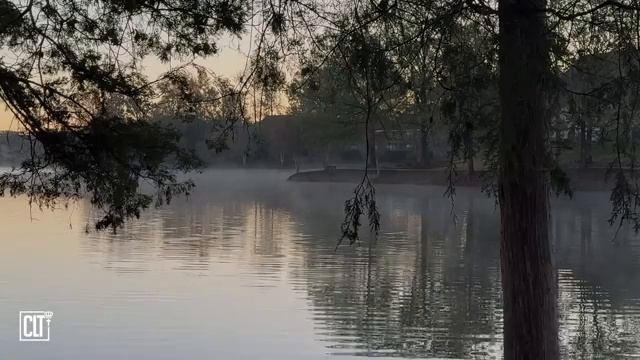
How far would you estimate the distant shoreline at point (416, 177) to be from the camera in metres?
36.4

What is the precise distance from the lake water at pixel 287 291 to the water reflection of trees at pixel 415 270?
0.03 meters

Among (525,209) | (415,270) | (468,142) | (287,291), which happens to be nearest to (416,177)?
(415,270)

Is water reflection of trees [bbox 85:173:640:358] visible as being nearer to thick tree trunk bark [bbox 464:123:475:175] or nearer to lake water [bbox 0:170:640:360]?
lake water [bbox 0:170:640:360]

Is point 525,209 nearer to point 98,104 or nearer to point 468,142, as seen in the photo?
point 468,142

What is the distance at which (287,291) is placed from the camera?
11.0m

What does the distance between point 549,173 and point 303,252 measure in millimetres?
10303

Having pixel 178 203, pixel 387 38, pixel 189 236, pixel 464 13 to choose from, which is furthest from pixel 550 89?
pixel 178 203

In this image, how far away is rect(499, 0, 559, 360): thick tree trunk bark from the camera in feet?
16.2

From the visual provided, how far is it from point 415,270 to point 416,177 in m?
30.6

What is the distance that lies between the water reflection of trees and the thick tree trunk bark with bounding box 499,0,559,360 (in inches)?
106

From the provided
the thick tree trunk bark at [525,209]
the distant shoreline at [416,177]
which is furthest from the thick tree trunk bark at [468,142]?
the distant shoreline at [416,177]

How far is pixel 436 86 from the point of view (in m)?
5.98

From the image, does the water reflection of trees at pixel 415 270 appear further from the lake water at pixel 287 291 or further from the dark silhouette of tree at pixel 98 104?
the dark silhouette of tree at pixel 98 104

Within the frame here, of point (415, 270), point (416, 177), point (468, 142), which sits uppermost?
point (468, 142)
